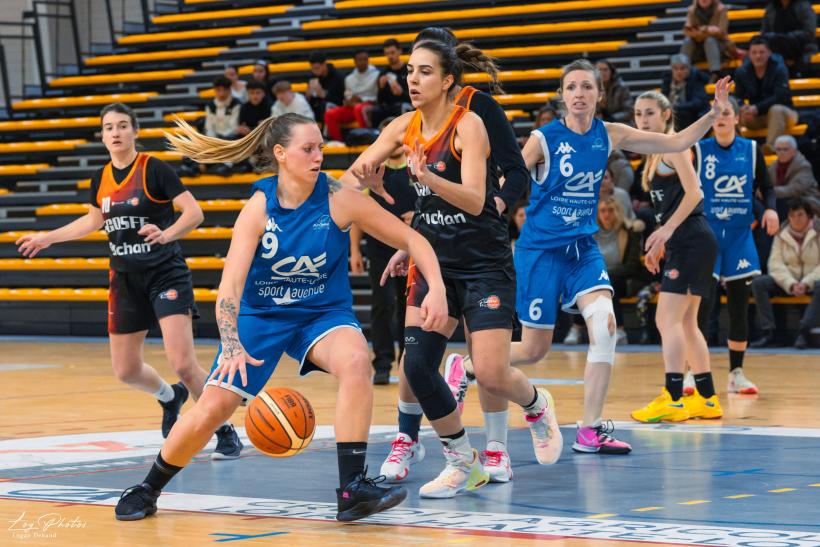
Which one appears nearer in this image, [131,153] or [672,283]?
[131,153]

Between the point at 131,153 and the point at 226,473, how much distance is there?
200cm

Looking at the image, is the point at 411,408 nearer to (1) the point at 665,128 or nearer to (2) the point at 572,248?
(2) the point at 572,248

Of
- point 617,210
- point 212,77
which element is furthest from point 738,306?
point 212,77

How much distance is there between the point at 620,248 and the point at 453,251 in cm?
797

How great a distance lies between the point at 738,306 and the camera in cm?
876

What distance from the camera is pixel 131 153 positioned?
6.80 metres

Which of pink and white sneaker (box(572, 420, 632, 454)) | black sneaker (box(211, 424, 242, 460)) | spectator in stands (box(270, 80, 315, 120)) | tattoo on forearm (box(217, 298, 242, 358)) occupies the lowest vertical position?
pink and white sneaker (box(572, 420, 632, 454))

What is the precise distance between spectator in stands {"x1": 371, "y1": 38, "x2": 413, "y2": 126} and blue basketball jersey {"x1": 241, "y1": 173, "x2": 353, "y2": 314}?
10.4 m

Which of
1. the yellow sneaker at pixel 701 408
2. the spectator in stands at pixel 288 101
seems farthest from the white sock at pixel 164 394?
the spectator in stands at pixel 288 101

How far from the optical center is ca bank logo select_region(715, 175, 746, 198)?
844 centimetres

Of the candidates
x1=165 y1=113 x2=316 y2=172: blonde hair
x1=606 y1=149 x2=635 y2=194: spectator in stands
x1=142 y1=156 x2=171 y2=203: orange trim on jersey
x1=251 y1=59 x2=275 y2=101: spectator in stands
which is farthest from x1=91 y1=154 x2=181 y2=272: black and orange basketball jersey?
x1=251 y1=59 x2=275 y2=101: spectator in stands

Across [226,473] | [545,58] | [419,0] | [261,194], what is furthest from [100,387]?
[419,0]

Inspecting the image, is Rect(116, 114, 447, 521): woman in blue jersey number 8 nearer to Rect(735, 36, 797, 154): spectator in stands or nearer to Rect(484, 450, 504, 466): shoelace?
Rect(484, 450, 504, 466): shoelace

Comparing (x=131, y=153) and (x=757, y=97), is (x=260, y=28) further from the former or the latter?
(x=131, y=153)
